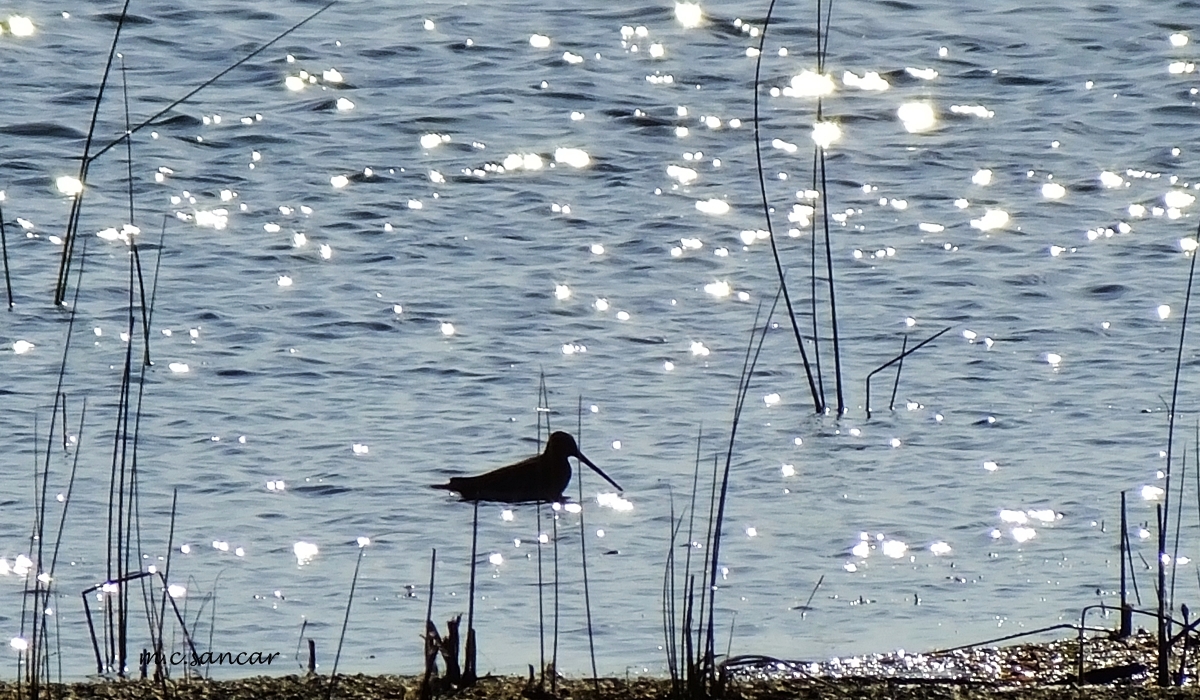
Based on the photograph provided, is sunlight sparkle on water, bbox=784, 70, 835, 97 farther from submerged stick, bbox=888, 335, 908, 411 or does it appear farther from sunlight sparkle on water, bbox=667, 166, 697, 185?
submerged stick, bbox=888, 335, 908, 411

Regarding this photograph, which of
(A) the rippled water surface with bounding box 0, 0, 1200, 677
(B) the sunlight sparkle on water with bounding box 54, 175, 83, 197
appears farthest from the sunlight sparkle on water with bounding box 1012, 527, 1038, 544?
(B) the sunlight sparkle on water with bounding box 54, 175, 83, 197

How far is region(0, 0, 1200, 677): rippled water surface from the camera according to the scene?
21.1 ft

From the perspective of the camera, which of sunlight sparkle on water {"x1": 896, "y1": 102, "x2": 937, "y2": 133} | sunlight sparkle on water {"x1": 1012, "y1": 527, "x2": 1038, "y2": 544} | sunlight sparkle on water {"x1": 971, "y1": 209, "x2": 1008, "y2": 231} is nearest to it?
sunlight sparkle on water {"x1": 1012, "y1": 527, "x2": 1038, "y2": 544}

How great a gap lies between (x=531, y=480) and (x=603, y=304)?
2.06 meters

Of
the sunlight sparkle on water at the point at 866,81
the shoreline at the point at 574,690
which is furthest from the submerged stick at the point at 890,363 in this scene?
the sunlight sparkle on water at the point at 866,81

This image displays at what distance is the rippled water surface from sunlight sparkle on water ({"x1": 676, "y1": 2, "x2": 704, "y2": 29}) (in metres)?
0.13

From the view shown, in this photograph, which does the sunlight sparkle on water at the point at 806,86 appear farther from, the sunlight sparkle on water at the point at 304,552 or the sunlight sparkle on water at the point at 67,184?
the sunlight sparkle on water at the point at 304,552

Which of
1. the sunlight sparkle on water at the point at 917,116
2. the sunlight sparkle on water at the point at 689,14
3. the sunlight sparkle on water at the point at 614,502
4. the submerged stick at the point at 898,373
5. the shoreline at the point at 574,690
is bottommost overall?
the shoreline at the point at 574,690

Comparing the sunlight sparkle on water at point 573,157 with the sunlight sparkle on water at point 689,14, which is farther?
the sunlight sparkle on water at point 689,14

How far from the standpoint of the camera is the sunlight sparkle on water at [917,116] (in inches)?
488

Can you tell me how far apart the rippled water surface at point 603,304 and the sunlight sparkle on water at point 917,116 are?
0.07ft

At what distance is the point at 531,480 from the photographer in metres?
7.34

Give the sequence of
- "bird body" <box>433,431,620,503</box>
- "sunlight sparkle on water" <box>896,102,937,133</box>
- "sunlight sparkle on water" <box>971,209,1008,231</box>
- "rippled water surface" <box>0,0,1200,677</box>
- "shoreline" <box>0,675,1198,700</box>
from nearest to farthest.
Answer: "shoreline" <box>0,675,1198,700</box>
"rippled water surface" <box>0,0,1200,677</box>
"bird body" <box>433,431,620,503</box>
"sunlight sparkle on water" <box>971,209,1008,231</box>
"sunlight sparkle on water" <box>896,102,937,133</box>

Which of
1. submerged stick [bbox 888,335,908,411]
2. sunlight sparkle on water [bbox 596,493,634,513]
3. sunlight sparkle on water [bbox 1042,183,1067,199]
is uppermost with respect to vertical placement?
sunlight sparkle on water [bbox 1042,183,1067,199]
